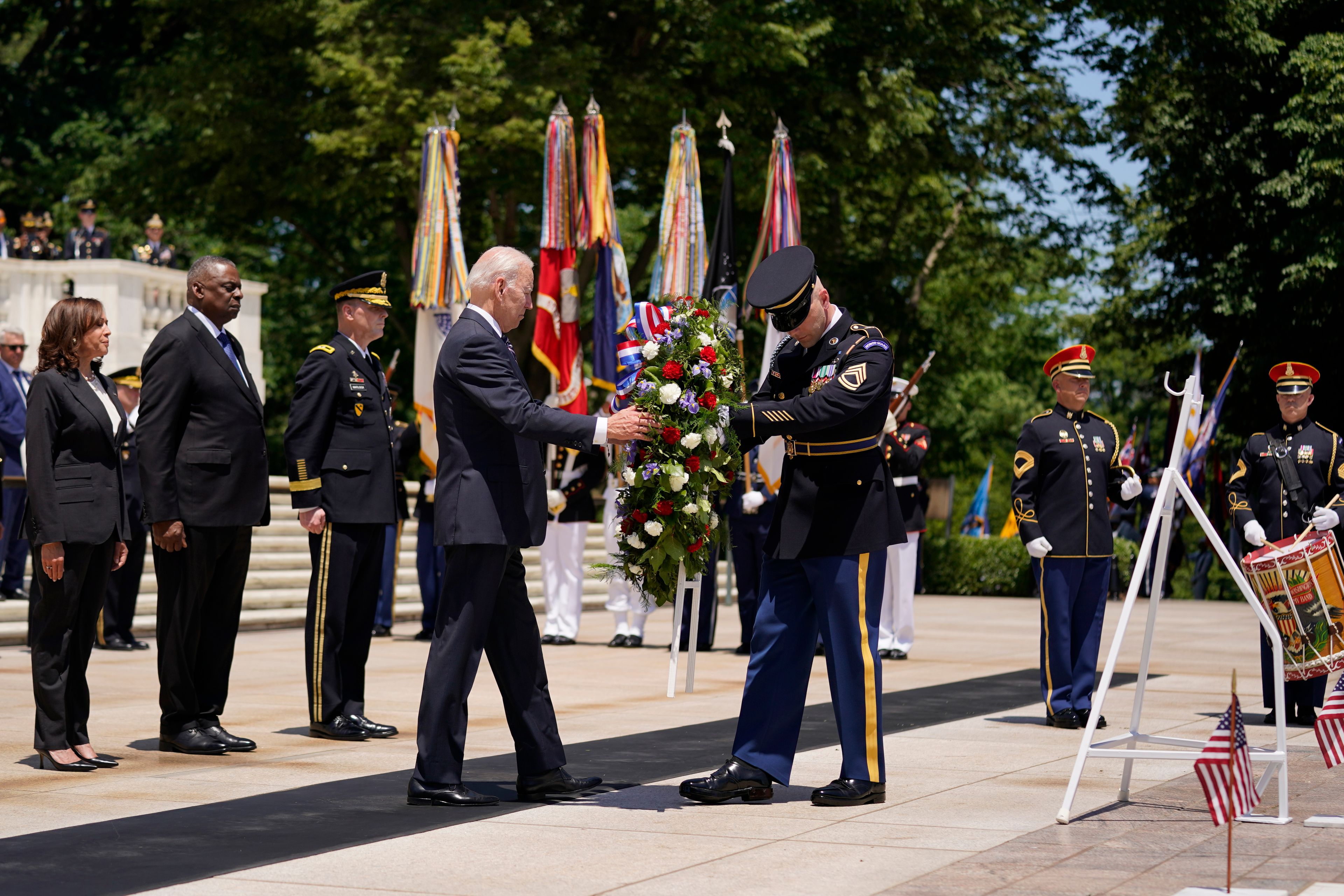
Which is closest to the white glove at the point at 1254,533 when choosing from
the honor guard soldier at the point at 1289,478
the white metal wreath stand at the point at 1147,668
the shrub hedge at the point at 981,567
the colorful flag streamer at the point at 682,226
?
the honor guard soldier at the point at 1289,478

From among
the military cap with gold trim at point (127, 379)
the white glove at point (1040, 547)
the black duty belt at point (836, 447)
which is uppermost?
the military cap with gold trim at point (127, 379)

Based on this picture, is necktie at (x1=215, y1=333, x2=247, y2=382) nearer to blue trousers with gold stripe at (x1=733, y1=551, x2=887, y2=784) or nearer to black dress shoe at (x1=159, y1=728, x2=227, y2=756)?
black dress shoe at (x1=159, y1=728, x2=227, y2=756)

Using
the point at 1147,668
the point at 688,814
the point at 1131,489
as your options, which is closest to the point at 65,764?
the point at 688,814

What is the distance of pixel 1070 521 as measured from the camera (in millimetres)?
9461

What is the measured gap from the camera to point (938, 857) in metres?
5.34

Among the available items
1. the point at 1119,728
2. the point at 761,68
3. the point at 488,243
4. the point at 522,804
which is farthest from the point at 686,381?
the point at 488,243

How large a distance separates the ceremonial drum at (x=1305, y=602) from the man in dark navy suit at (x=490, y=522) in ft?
10.2

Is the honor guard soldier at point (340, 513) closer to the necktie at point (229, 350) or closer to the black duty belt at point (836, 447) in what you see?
the necktie at point (229, 350)

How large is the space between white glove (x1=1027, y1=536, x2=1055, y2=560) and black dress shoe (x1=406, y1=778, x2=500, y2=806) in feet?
13.5

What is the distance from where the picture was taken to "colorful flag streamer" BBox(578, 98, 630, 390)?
15680mm

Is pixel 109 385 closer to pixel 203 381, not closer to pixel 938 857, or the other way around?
pixel 203 381

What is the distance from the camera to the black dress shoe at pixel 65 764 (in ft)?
23.2

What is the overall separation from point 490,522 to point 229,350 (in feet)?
7.54

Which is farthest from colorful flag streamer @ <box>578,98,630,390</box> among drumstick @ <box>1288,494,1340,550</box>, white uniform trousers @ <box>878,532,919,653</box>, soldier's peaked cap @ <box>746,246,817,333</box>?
soldier's peaked cap @ <box>746,246,817,333</box>
